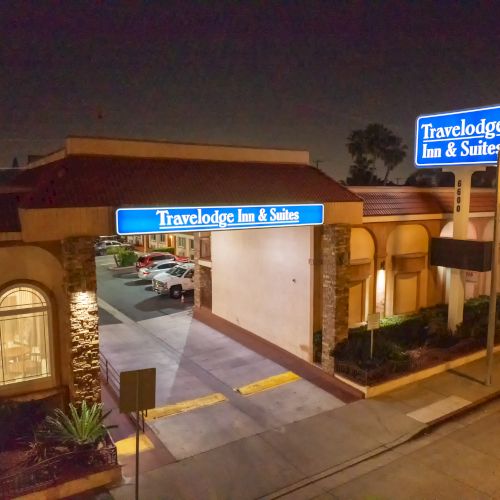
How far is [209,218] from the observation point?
11062 millimetres

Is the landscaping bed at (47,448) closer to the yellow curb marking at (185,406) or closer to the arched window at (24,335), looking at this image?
the arched window at (24,335)

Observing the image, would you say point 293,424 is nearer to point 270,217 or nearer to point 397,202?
point 270,217

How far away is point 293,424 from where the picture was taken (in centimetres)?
1173

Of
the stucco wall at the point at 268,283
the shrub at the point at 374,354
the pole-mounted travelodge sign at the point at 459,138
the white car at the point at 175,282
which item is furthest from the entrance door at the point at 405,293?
the white car at the point at 175,282

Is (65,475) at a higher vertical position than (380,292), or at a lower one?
lower

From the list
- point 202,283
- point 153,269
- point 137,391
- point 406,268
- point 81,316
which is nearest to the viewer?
point 137,391

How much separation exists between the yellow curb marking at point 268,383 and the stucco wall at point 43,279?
4.89 metres

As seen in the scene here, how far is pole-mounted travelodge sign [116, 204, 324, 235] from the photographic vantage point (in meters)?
10.1

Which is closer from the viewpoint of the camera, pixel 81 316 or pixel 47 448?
pixel 47 448

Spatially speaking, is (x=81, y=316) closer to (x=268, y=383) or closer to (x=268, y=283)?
(x=268, y=383)

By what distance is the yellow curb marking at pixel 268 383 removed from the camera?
44.7 ft

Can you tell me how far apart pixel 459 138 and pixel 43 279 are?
43.0ft

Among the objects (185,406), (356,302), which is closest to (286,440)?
(185,406)

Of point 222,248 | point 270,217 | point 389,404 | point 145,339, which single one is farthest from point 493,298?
point 145,339
